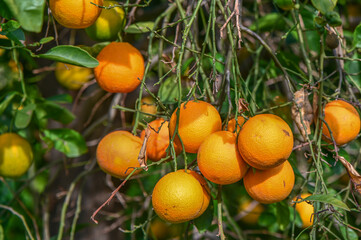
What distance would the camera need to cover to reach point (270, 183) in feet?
2.59

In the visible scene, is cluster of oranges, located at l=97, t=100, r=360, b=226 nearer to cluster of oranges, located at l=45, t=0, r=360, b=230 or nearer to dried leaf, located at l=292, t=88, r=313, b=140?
cluster of oranges, located at l=45, t=0, r=360, b=230

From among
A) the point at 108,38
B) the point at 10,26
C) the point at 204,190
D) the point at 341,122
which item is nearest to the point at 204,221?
the point at 204,190

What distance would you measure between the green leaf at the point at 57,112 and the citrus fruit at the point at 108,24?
35 centimetres

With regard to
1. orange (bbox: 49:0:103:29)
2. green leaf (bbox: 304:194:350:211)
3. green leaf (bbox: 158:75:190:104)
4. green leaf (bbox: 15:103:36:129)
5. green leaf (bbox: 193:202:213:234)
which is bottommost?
green leaf (bbox: 193:202:213:234)

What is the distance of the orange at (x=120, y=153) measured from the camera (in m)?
0.90

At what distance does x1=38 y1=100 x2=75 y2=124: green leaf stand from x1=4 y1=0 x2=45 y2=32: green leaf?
0.59 meters

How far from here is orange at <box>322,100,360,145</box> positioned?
946 mm

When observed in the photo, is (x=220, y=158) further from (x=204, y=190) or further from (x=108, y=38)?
(x=108, y=38)

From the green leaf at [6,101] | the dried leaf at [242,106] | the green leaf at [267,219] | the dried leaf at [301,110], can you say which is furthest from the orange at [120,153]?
the green leaf at [267,219]

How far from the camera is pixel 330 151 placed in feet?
3.27

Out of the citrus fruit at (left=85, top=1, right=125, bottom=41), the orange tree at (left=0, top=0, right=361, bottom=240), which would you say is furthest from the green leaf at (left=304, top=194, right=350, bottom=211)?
the citrus fruit at (left=85, top=1, right=125, bottom=41)

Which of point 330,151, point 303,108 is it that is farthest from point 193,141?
point 330,151

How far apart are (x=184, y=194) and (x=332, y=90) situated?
0.70 meters

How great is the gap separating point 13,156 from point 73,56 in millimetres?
475
